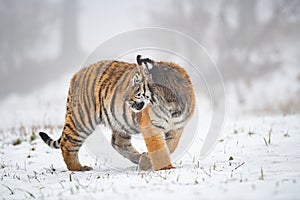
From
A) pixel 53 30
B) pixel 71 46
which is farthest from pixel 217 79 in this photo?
pixel 53 30

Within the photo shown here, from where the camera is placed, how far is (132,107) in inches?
157

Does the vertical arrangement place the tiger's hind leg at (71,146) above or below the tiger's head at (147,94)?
below

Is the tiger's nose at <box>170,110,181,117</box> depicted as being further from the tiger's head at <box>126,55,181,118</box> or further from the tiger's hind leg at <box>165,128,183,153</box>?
the tiger's hind leg at <box>165,128,183,153</box>

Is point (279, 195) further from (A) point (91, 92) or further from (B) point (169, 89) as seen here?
(A) point (91, 92)

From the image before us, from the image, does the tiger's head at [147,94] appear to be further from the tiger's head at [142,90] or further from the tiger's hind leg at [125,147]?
the tiger's hind leg at [125,147]

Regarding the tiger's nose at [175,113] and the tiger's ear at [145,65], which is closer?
the tiger's ear at [145,65]

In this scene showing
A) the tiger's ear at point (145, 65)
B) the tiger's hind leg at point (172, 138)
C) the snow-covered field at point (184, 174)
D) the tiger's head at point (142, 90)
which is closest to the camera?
the snow-covered field at point (184, 174)

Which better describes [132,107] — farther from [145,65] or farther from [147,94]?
[145,65]

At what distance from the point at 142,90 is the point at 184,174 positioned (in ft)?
3.60

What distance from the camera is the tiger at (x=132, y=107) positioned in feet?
12.9

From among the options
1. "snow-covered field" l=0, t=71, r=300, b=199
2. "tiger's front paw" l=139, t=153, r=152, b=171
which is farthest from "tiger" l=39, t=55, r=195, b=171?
"snow-covered field" l=0, t=71, r=300, b=199

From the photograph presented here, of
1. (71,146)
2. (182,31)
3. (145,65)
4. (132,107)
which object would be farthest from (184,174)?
(182,31)

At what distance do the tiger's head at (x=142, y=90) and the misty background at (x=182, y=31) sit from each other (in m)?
13.2

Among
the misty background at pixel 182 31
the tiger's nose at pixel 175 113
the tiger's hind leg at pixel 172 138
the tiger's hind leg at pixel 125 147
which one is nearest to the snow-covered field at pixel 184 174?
the tiger's hind leg at pixel 172 138
